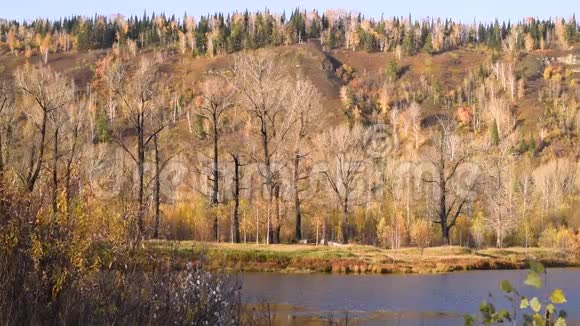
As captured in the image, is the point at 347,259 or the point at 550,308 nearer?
the point at 550,308

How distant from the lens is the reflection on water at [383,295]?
2031 cm

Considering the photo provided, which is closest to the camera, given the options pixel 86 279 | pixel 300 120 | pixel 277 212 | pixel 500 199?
pixel 86 279

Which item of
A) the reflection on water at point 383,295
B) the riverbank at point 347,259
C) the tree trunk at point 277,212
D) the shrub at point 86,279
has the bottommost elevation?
the reflection on water at point 383,295

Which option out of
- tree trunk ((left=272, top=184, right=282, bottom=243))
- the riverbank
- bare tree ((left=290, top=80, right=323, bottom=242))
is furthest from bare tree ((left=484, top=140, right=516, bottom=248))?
tree trunk ((left=272, top=184, right=282, bottom=243))

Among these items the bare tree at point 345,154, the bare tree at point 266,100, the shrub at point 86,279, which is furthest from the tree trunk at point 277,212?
the shrub at point 86,279

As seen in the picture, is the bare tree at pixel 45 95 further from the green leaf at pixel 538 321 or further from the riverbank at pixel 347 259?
the green leaf at pixel 538 321

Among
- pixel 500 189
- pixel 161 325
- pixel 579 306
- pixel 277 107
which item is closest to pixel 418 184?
pixel 500 189

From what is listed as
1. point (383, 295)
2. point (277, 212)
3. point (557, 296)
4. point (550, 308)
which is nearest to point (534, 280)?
point (557, 296)

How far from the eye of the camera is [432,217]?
2795 inches

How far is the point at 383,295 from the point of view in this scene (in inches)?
1017

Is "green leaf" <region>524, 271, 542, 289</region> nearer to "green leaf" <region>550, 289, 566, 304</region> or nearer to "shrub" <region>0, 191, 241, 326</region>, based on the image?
"green leaf" <region>550, 289, 566, 304</region>

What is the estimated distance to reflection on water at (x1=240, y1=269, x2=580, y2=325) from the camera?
20.3 meters

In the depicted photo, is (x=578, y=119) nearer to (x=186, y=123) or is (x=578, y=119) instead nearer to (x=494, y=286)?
(x=186, y=123)

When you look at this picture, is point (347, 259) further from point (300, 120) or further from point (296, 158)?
point (300, 120)
